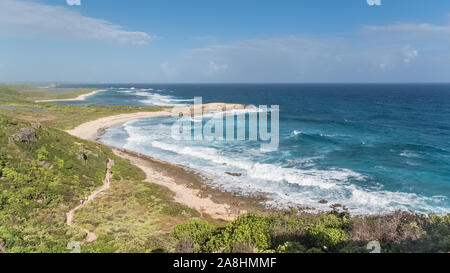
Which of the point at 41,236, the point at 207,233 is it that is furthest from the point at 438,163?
the point at 41,236

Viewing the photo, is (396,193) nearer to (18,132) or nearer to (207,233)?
(207,233)

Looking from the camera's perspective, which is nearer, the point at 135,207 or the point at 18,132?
the point at 135,207

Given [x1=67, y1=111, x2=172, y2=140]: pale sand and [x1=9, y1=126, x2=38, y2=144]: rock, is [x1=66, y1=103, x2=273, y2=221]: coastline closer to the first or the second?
[x1=9, y1=126, x2=38, y2=144]: rock

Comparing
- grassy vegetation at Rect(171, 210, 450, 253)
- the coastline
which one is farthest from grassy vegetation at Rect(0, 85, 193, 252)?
grassy vegetation at Rect(171, 210, 450, 253)

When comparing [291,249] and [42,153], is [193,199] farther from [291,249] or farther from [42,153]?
[42,153]

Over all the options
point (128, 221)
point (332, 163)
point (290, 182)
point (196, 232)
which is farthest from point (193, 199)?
point (332, 163)

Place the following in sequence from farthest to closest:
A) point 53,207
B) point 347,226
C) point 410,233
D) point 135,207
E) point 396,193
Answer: point 396,193 → point 135,207 → point 53,207 → point 347,226 → point 410,233

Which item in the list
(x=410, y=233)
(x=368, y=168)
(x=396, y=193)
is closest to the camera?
(x=410, y=233)
